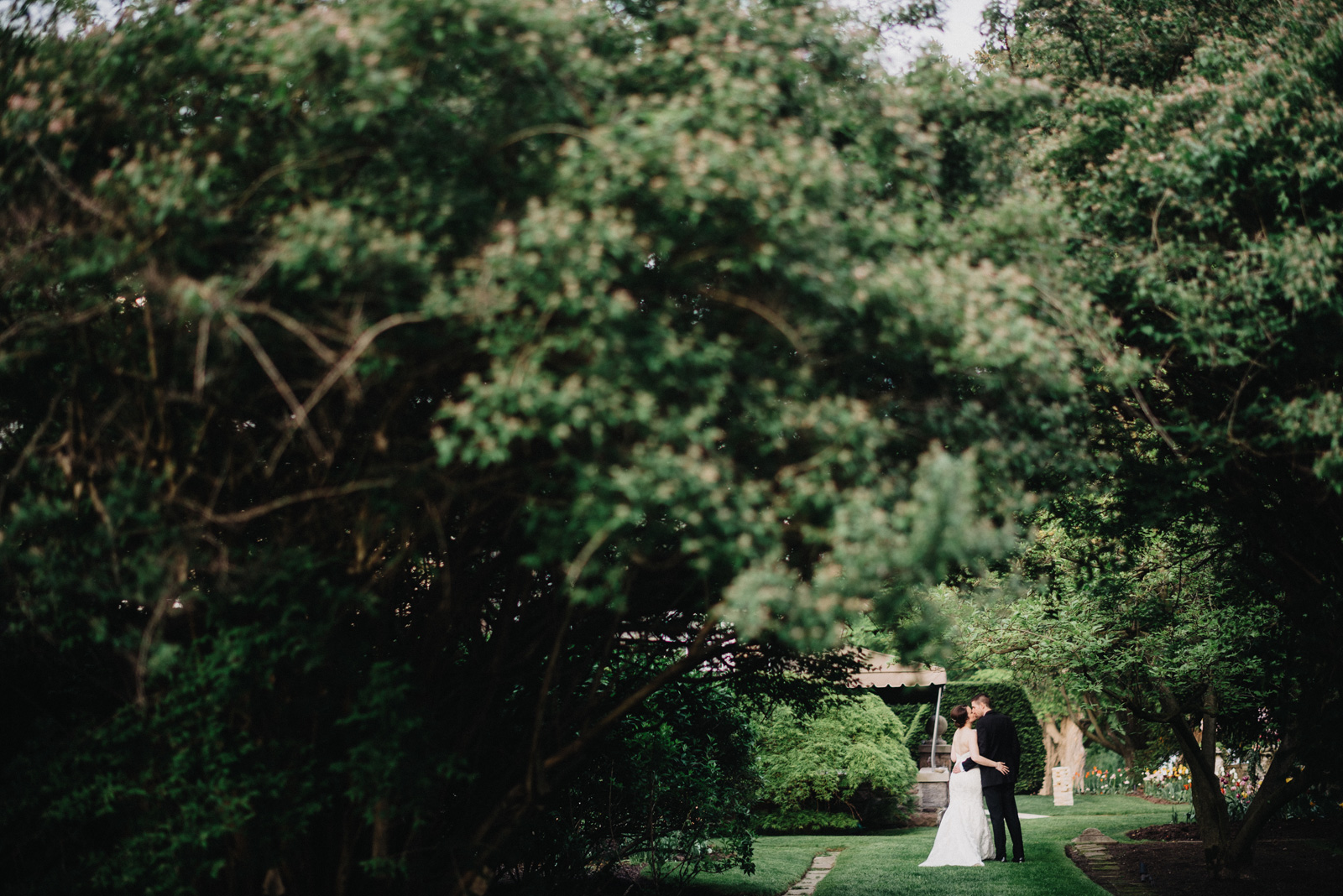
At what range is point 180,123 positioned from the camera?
478 centimetres

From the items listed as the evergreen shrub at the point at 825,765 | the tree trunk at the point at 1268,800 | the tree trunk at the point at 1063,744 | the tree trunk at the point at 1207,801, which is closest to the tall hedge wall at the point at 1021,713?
the tree trunk at the point at 1063,744

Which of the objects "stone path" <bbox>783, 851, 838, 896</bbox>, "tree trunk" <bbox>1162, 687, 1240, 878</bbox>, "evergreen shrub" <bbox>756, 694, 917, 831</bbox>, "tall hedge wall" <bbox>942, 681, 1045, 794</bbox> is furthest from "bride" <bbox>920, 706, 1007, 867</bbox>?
"tall hedge wall" <bbox>942, 681, 1045, 794</bbox>

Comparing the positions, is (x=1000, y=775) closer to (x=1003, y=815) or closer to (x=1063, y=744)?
(x=1003, y=815)

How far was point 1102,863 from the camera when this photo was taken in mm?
10734

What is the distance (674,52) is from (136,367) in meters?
3.02

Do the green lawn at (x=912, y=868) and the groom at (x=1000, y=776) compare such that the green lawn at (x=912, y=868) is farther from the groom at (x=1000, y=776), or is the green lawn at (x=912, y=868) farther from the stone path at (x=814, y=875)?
the groom at (x=1000, y=776)

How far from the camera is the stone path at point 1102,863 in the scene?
29.8 feet

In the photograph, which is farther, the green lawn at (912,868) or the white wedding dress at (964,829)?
the white wedding dress at (964,829)

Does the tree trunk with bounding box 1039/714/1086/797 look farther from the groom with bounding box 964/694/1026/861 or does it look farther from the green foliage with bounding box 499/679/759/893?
the green foliage with bounding box 499/679/759/893

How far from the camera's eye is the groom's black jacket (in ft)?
35.6

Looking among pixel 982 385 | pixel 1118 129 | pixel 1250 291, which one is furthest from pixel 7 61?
pixel 1250 291

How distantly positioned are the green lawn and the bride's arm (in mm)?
1008

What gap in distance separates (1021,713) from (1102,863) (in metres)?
14.6

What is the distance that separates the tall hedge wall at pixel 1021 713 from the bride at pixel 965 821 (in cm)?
1345
